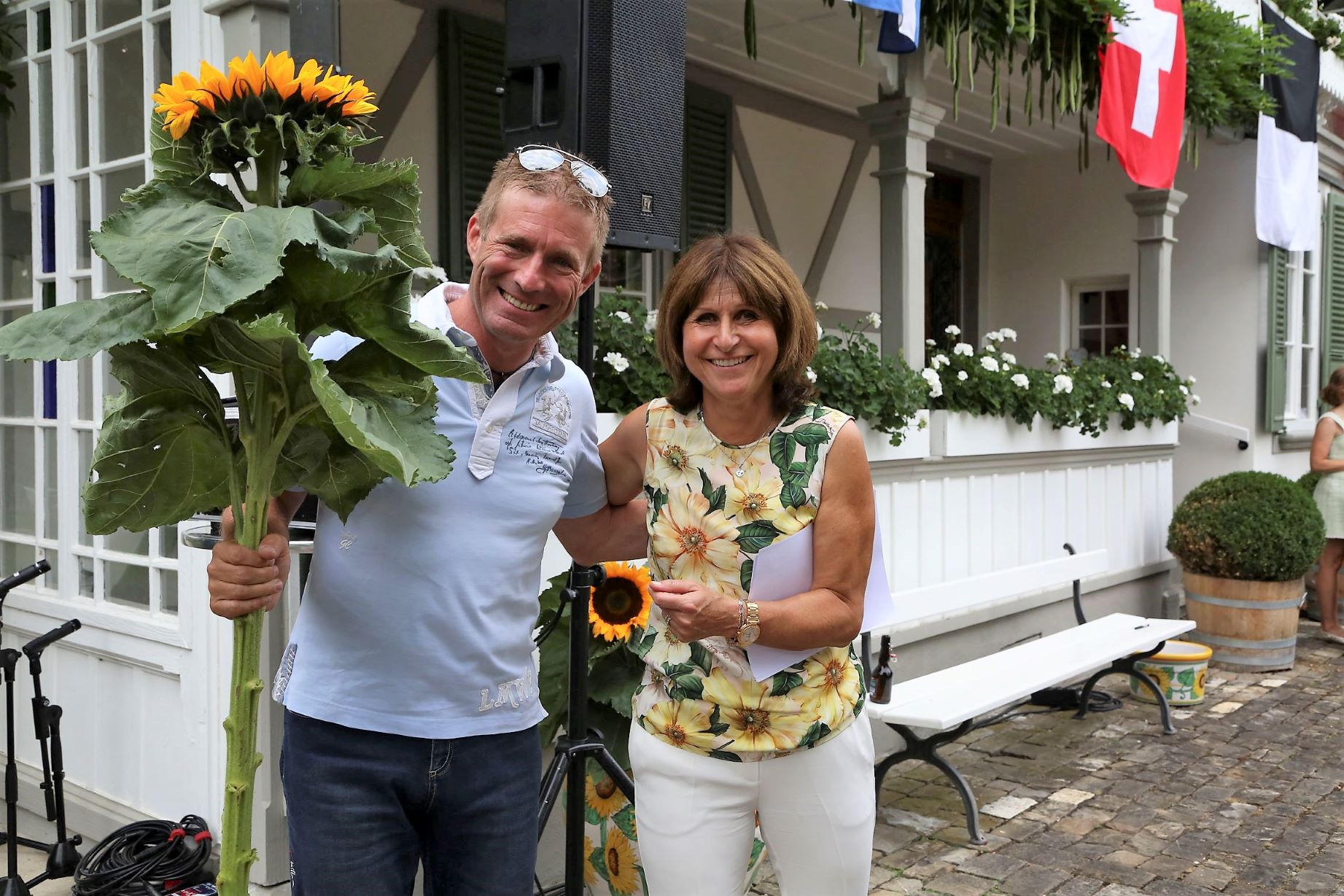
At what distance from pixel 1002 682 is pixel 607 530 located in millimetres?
3006

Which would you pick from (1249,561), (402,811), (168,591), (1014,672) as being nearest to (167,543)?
(168,591)

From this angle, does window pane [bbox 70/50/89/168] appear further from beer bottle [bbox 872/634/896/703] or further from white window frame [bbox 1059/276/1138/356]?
white window frame [bbox 1059/276/1138/356]

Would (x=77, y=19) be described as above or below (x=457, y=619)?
above

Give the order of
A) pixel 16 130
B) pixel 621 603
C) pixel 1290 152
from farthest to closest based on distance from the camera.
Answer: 1. pixel 1290 152
2. pixel 16 130
3. pixel 621 603

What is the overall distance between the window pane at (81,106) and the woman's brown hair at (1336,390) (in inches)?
313

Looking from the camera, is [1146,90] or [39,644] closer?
[39,644]

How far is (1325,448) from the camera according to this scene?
25.3ft

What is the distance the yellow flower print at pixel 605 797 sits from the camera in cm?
322

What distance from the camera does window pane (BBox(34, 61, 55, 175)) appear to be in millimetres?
4074

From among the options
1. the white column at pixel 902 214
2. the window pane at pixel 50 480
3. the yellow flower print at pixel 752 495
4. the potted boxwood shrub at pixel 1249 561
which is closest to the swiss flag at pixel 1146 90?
the white column at pixel 902 214

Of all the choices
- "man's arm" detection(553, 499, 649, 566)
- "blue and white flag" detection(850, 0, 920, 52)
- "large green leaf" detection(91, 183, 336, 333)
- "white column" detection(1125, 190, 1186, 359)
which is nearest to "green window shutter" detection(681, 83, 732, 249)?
"blue and white flag" detection(850, 0, 920, 52)

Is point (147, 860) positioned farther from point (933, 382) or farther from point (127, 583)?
point (933, 382)

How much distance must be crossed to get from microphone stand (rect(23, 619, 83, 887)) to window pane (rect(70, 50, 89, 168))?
1653 millimetres

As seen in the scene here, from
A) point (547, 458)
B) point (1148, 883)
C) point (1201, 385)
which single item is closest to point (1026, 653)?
point (1148, 883)
